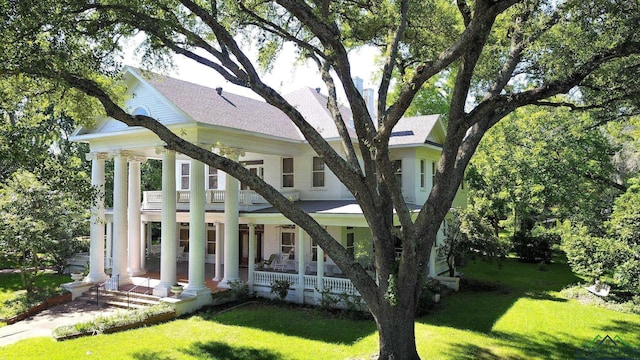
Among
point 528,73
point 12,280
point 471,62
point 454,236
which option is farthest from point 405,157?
point 12,280

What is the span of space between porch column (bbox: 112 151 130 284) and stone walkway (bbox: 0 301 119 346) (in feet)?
6.30

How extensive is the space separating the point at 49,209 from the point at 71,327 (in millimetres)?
6261

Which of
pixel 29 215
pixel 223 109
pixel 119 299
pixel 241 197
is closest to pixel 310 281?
pixel 241 197

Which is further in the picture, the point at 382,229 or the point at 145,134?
the point at 145,134

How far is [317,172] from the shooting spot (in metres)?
21.1

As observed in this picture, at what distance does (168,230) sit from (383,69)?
10.8m

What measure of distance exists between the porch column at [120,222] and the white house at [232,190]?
0.14ft

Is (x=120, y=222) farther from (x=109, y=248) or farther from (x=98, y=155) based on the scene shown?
(x=109, y=248)

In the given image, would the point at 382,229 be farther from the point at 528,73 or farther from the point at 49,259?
Result: the point at 49,259

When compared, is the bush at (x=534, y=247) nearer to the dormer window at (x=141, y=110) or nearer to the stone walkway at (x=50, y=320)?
the dormer window at (x=141, y=110)

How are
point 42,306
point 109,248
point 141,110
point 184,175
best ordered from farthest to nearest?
point 184,175 < point 109,248 < point 141,110 < point 42,306

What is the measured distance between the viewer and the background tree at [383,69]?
8.35m

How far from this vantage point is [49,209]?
58.0ft

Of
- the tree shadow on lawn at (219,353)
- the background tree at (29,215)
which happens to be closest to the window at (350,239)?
the tree shadow on lawn at (219,353)
